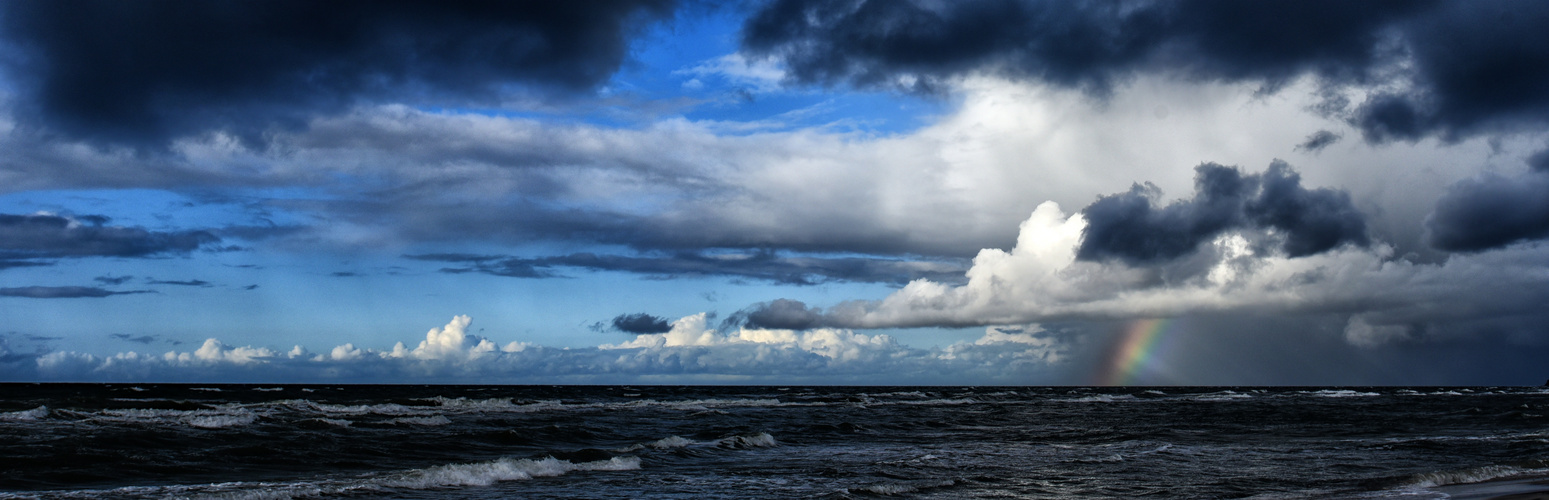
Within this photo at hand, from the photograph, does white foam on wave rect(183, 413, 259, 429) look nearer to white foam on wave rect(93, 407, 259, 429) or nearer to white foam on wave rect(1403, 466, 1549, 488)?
white foam on wave rect(93, 407, 259, 429)

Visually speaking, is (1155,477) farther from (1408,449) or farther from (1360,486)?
(1408,449)

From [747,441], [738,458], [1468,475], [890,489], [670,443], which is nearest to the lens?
[890,489]

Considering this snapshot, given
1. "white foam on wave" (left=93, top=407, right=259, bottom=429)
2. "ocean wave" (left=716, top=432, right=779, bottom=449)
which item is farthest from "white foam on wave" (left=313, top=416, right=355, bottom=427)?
"ocean wave" (left=716, top=432, right=779, bottom=449)

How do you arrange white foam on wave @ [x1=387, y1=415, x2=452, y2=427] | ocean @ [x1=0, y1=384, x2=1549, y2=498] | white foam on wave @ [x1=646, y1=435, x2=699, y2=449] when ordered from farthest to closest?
white foam on wave @ [x1=387, y1=415, x2=452, y2=427]
white foam on wave @ [x1=646, y1=435, x2=699, y2=449]
ocean @ [x1=0, y1=384, x2=1549, y2=498]

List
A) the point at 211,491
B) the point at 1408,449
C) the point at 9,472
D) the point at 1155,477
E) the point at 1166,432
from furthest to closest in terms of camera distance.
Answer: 1. the point at 1166,432
2. the point at 1408,449
3. the point at 1155,477
4. the point at 9,472
5. the point at 211,491

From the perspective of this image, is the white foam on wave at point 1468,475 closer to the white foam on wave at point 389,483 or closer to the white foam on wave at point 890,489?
the white foam on wave at point 890,489

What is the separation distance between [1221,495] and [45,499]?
2109 centimetres

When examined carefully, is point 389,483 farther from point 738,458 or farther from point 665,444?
point 665,444

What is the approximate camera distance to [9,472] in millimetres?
19219

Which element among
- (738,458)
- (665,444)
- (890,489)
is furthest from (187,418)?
(890,489)

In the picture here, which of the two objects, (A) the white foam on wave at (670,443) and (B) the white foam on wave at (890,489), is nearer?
(B) the white foam on wave at (890,489)

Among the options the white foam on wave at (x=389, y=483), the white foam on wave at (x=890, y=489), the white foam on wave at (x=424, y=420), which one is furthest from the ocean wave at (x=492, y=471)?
the white foam on wave at (x=424, y=420)

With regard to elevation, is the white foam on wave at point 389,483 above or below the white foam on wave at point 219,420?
below

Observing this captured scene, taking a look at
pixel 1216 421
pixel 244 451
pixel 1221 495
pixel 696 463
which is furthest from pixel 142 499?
pixel 1216 421
